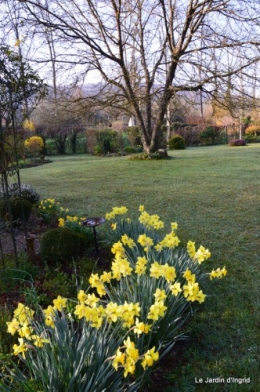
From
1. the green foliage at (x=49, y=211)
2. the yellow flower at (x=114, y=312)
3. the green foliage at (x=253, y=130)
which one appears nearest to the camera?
the yellow flower at (x=114, y=312)

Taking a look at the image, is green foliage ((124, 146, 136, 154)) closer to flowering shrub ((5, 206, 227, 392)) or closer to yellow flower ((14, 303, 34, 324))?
flowering shrub ((5, 206, 227, 392))

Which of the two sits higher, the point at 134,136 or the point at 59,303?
the point at 134,136

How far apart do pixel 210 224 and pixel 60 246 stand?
252 centimetres

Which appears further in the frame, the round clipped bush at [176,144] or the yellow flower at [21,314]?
the round clipped bush at [176,144]

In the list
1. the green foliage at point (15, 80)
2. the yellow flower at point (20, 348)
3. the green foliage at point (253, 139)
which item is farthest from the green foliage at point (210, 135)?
the yellow flower at point (20, 348)

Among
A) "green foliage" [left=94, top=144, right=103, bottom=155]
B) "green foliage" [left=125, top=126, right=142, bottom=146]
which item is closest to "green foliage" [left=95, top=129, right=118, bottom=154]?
"green foliage" [left=94, top=144, right=103, bottom=155]

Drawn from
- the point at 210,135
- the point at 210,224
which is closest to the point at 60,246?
the point at 210,224

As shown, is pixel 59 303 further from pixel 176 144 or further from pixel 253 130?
pixel 253 130

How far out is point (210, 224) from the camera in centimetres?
496

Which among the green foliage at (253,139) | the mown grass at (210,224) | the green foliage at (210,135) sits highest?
the green foliage at (210,135)

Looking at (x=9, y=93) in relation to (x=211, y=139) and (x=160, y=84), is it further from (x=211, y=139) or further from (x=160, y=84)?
(x=211, y=139)

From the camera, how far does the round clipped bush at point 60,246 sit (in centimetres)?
340

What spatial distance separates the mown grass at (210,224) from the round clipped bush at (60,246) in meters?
1.44

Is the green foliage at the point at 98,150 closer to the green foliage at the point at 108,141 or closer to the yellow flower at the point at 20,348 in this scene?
the green foliage at the point at 108,141
